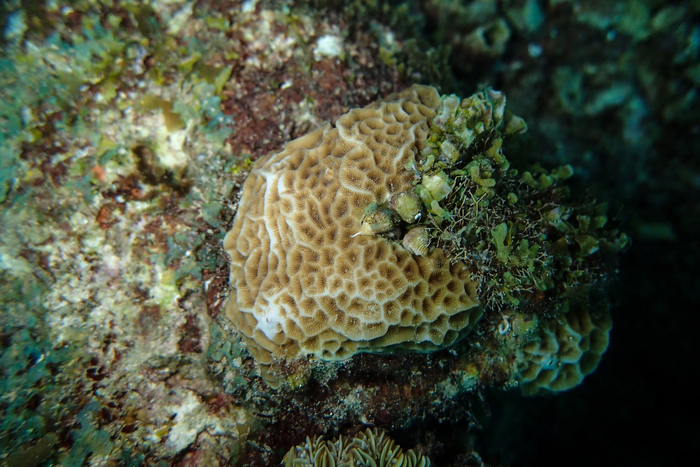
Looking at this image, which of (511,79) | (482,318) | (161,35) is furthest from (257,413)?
(511,79)

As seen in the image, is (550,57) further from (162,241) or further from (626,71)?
(162,241)

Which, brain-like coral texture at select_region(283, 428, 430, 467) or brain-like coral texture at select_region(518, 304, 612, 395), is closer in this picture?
brain-like coral texture at select_region(283, 428, 430, 467)

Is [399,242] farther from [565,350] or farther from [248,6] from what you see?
[248,6]

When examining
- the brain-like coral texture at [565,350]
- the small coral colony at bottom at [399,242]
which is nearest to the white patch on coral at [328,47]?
the small coral colony at bottom at [399,242]

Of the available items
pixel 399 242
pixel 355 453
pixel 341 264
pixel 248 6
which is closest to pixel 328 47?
pixel 248 6

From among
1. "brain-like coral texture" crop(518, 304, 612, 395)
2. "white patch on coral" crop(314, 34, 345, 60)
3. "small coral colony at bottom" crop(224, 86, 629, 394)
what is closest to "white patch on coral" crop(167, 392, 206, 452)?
"small coral colony at bottom" crop(224, 86, 629, 394)

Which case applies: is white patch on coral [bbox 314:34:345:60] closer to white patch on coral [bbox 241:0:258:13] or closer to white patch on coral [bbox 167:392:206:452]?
white patch on coral [bbox 241:0:258:13]
